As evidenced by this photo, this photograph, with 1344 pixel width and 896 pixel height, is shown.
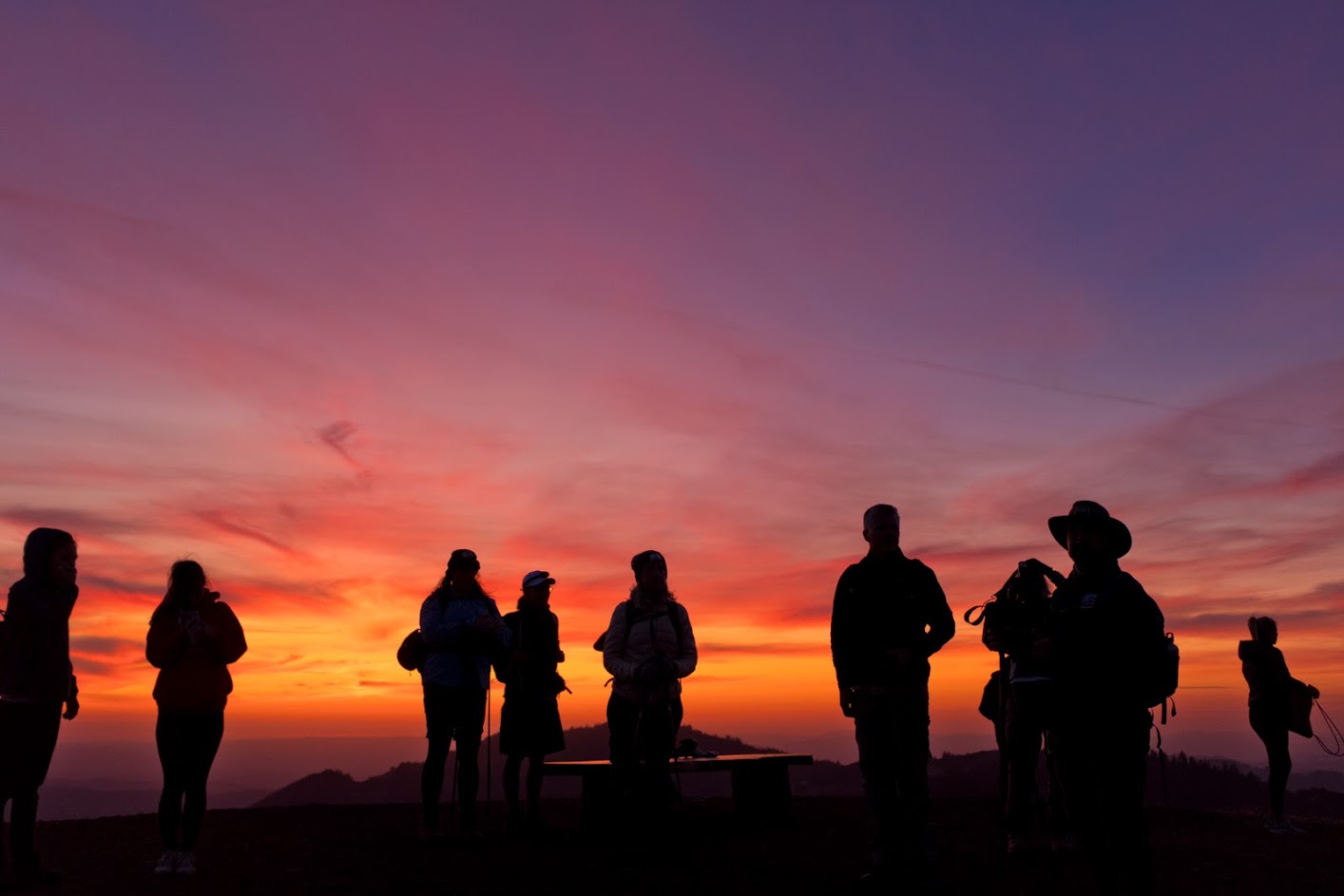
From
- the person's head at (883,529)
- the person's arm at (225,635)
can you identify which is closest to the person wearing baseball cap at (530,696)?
the person's arm at (225,635)

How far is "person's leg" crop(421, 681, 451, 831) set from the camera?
9367 millimetres

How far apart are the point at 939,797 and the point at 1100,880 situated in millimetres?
9008

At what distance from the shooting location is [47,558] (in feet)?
26.1

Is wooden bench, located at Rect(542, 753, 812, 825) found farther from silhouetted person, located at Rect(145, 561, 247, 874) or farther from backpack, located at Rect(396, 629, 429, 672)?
silhouetted person, located at Rect(145, 561, 247, 874)

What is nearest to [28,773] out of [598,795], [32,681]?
[32,681]

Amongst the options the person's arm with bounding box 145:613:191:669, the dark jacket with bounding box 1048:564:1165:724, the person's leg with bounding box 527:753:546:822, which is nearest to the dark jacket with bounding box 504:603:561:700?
the person's leg with bounding box 527:753:546:822

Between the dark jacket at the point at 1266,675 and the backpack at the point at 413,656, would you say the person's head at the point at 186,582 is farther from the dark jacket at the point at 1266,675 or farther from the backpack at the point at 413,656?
the dark jacket at the point at 1266,675

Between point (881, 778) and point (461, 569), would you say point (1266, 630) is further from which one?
point (461, 569)

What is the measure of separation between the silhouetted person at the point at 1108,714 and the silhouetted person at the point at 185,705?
A: 608cm

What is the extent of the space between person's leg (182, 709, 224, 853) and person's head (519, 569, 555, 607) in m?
3.47

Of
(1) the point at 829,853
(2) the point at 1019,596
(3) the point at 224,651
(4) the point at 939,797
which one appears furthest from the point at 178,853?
(4) the point at 939,797

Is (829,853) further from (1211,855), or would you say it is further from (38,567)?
(38,567)

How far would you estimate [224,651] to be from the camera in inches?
320

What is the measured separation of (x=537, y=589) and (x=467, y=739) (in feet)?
6.22
